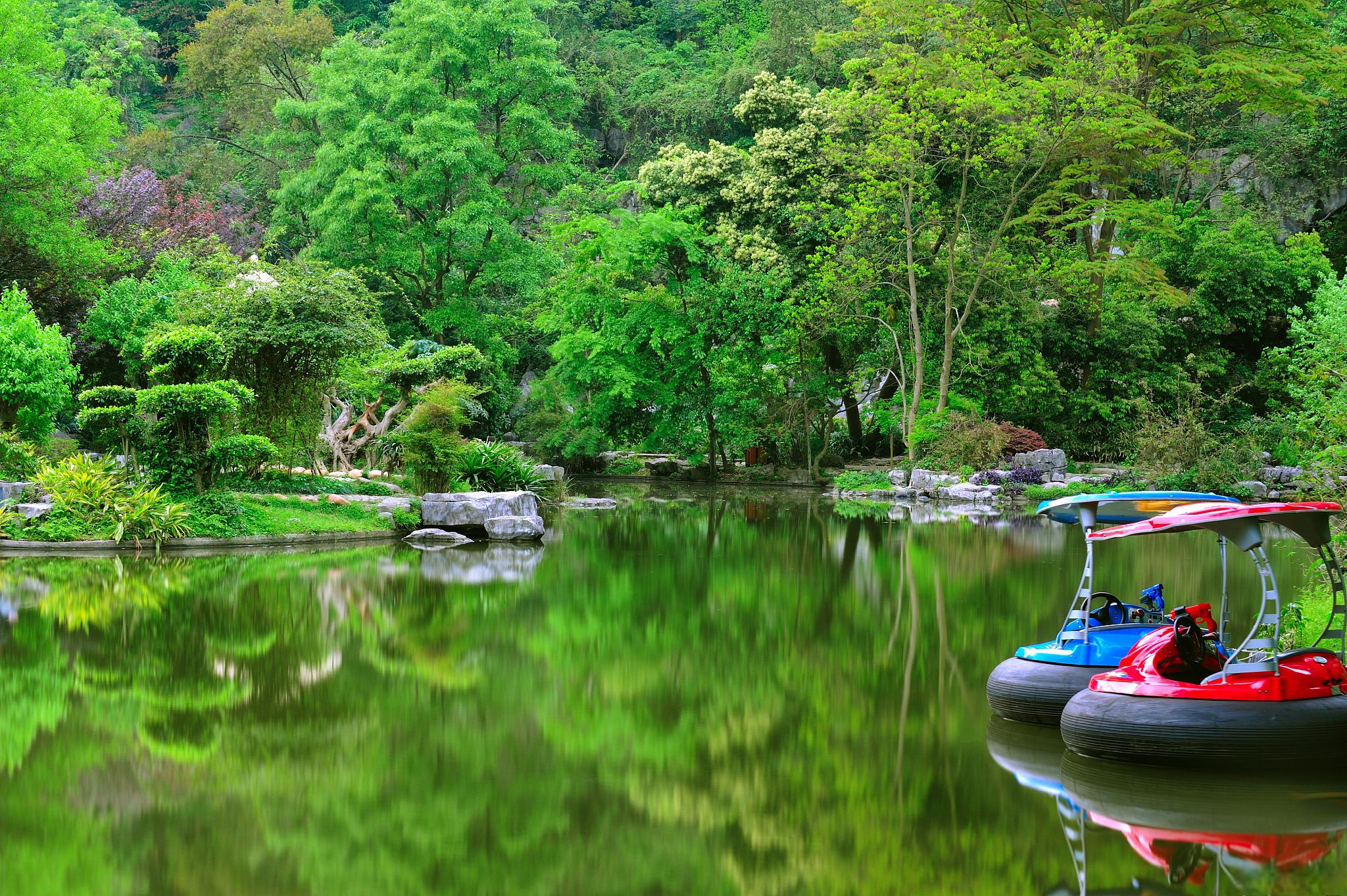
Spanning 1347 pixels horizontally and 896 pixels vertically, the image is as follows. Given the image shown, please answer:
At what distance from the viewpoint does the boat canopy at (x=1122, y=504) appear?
23.2 feet

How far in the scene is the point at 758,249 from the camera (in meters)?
26.7

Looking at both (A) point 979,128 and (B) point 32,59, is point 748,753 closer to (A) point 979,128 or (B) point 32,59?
(A) point 979,128

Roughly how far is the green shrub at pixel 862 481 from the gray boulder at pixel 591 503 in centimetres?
661

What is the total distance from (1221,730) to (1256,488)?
18.9 meters

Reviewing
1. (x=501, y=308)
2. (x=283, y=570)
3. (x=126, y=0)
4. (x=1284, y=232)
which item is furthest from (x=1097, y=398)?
(x=126, y=0)

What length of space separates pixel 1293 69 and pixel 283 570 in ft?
83.0

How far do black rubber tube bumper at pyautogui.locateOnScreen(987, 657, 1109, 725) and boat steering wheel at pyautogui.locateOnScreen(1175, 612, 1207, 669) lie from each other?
23.4 inches

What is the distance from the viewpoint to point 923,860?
15.0ft

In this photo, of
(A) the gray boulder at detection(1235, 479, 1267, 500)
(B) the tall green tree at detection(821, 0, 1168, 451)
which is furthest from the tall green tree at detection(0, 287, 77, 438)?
(A) the gray boulder at detection(1235, 479, 1267, 500)

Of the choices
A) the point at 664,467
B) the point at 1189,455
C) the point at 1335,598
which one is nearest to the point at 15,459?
the point at 1335,598

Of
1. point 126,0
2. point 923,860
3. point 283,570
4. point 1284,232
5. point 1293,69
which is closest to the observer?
point 923,860

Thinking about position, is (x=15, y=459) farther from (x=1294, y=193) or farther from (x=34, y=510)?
(x=1294, y=193)

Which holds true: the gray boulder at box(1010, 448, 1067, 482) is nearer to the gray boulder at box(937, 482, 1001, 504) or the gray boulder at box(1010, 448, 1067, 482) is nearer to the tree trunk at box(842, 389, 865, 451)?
the gray boulder at box(937, 482, 1001, 504)

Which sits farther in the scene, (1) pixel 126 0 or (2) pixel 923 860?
(1) pixel 126 0
